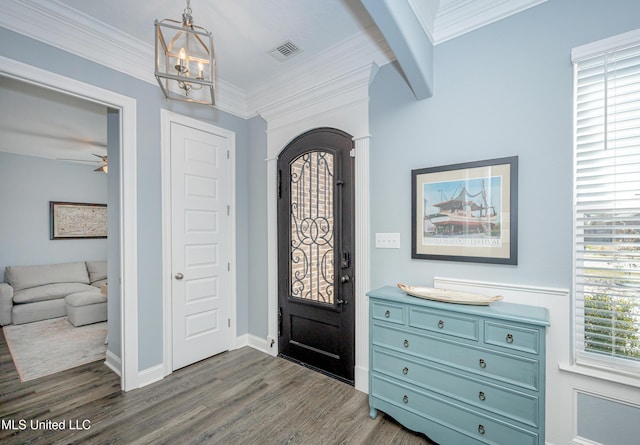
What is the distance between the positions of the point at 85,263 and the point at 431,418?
6608 millimetres

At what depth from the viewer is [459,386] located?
174 centimetres

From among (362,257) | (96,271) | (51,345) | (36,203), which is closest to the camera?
(362,257)

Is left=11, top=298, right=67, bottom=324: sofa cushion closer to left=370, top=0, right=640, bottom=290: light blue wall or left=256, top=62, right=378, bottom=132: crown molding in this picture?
left=256, top=62, right=378, bottom=132: crown molding

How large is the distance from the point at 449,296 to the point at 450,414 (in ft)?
2.30

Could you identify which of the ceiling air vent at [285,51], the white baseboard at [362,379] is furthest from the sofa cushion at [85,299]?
the ceiling air vent at [285,51]

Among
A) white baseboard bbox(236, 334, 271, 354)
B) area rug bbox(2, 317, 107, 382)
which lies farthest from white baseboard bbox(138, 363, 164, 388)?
area rug bbox(2, 317, 107, 382)

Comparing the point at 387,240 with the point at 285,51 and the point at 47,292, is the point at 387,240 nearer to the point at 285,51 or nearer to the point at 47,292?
→ the point at 285,51

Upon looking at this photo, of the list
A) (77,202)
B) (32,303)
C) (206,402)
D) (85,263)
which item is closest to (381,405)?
(206,402)

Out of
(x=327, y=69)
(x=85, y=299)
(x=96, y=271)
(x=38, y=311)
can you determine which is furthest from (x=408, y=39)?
(x=96, y=271)

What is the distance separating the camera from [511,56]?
1.87 metres

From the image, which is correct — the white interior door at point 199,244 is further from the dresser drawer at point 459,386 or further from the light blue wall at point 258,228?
the dresser drawer at point 459,386

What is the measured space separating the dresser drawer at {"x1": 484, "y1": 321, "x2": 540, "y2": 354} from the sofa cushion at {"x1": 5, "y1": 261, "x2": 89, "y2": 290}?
664cm

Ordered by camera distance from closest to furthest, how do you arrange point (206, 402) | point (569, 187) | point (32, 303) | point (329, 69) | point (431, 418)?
point (569, 187) → point (431, 418) → point (206, 402) → point (329, 69) → point (32, 303)

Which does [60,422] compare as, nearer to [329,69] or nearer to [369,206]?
[369,206]
